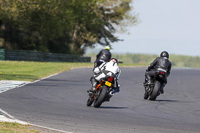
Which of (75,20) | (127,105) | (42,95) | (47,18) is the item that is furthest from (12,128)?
(75,20)

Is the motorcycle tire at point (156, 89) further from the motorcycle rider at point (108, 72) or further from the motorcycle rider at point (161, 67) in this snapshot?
the motorcycle rider at point (108, 72)

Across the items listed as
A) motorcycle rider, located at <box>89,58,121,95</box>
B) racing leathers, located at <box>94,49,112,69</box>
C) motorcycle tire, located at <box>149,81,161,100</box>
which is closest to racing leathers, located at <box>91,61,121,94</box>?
motorcycle rider, located at <box>89,58,121,95</box>

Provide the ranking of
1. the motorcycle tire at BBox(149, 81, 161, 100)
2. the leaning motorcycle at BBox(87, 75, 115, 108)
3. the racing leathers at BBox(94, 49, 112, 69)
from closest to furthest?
the leaning motorcycle at BBox(87, 75, 115, 108) → the racing leathers at BBox(94, 49, 112, 69) → the motorcycle tire at BBox(149, 81, 161, 100)

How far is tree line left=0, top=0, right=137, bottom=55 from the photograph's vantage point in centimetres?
5745

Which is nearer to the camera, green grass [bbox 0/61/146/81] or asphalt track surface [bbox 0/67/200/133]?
asphalt track surface [bbox 0/67/200/133]

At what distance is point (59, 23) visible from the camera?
64.9m

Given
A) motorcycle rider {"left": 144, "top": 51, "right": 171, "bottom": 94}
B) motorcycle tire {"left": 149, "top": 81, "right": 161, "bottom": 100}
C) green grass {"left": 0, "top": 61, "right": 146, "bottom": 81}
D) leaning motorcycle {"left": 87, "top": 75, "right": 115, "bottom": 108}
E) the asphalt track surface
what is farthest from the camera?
green grass {"left": 0, "top": 61, "right": 146, "bottom": 81}

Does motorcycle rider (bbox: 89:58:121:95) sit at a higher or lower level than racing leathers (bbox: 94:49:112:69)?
lower

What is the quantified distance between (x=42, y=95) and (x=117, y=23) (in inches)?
2316

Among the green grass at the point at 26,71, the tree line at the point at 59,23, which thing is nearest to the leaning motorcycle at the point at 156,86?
the green grass at the point at 26,71

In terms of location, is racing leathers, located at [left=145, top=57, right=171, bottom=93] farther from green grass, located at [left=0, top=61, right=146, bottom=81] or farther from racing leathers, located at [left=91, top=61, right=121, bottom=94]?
green grass, located at [left=0, top=61, right=146, bottom=81]

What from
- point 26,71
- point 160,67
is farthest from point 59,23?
point 160,67

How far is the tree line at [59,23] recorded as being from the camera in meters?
57.5

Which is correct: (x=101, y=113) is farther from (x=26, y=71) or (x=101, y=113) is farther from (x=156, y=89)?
(x=26, y=71)
